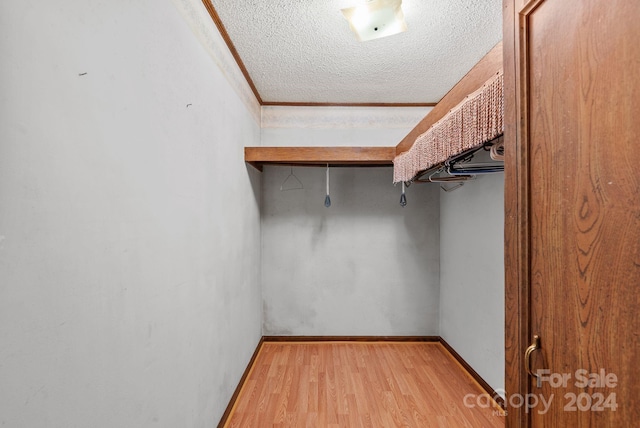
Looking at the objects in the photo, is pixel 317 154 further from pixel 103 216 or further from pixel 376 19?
pixel 103 216

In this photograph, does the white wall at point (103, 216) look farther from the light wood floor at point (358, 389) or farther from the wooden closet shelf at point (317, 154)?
the wooden closet shelf at point (317, 154)

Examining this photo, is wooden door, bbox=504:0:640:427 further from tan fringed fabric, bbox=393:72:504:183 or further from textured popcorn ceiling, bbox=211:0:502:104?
textured popcorn ceiling, bbox=211:0:502:104

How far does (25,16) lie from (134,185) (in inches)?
18.7

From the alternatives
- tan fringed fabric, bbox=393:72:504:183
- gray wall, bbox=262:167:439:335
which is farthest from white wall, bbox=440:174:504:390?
tan fringed fabric, bbox=393:72:504:183

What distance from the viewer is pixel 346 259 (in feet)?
10.7

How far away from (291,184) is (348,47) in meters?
1.54

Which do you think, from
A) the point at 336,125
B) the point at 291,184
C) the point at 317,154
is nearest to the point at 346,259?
the point at 291,184

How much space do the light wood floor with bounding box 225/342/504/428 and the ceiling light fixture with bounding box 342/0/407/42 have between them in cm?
240

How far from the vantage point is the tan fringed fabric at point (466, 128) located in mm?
1096

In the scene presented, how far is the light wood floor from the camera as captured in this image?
2.01 metres

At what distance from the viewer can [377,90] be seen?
9.12 ft

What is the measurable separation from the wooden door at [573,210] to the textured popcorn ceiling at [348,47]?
1.13 meters

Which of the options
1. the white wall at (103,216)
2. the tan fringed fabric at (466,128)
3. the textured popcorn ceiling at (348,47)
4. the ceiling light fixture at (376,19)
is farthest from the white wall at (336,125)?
the white wall at (103,216)

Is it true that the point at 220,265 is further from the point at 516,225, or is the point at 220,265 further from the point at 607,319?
the point at 607,319
